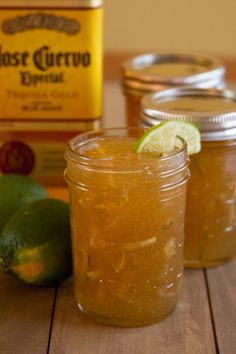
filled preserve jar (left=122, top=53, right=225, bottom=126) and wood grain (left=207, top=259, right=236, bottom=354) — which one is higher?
filled preserve jar (left=122, top=53, right=225, bottom=126)

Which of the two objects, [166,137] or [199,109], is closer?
[166,137]

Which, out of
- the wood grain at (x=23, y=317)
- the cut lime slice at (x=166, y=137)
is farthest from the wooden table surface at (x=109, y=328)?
the cut lime slice at (x=166, y=137)

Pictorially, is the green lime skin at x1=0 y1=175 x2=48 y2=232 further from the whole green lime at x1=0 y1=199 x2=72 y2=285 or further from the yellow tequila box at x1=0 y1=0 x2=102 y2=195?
the yellow tequila box at x1=0 y1=0 x2=102 y2=195

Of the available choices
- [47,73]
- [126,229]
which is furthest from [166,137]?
[47,73]

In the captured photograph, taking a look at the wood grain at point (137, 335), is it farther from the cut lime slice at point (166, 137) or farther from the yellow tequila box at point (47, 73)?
the yellow tequila box at point (47, 73)

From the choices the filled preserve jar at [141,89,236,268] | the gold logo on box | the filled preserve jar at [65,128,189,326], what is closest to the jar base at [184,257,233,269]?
the filled preserve jar at [141,89,236,268]

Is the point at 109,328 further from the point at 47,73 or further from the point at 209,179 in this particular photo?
the point at 47,73
